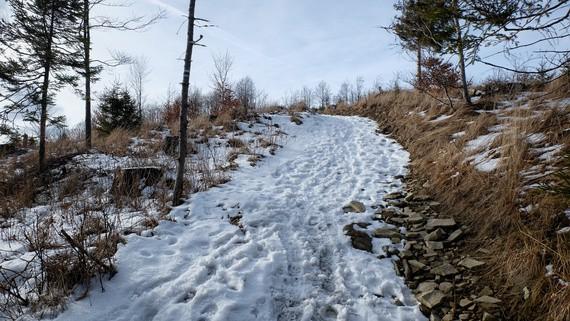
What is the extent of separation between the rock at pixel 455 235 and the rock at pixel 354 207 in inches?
54.8

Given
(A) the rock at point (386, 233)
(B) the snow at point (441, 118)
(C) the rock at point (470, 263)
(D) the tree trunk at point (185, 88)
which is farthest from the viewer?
(B) the snow at point (441, 118)

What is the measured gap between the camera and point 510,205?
354 centimetres

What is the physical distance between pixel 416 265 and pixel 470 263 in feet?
1.78

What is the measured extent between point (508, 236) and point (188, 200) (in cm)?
465

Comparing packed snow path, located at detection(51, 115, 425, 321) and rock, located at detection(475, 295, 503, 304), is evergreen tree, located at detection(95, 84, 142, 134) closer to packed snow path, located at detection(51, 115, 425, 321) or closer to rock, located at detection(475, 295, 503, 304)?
packed snow path, located at detection(51, 115, 425, 321)

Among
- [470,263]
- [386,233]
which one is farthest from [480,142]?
[470,263]

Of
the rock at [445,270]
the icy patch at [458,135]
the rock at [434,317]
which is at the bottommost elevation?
the rock at [434,317]

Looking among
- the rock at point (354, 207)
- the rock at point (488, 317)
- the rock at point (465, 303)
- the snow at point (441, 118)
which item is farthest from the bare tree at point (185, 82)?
the snow at point (441, 118)

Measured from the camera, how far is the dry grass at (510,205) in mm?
2562

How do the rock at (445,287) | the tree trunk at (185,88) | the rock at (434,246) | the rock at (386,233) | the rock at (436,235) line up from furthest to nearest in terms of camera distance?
the tree trunk at (185,88) < the rock at (386,233) < the rock at (436,235) < the rock at (434,246) < the rock at (445,287)

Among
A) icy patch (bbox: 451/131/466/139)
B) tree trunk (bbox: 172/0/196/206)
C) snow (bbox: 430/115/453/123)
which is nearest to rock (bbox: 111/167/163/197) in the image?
tree trunk (bbox: 172/0/196/206)

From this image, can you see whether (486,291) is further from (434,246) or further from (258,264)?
(258,264)

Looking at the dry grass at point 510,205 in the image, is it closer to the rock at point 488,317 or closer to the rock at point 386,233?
the rock at point 488,317

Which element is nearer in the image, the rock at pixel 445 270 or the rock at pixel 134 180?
Answer: the rock at pixel 445 270
